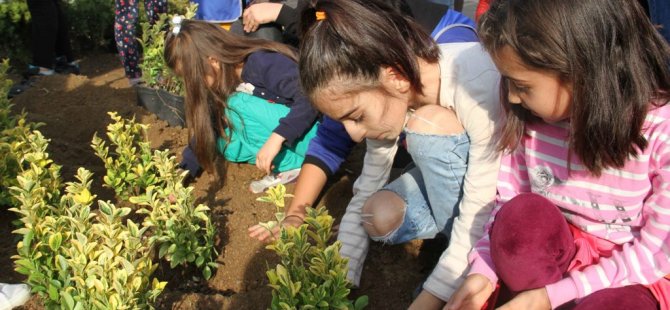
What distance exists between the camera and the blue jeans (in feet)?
6.69

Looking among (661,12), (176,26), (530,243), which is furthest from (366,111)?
(176,26)

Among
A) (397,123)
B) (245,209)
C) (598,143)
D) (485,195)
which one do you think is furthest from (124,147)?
(598,143)

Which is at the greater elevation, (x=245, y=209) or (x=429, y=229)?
(x=429, y=229)

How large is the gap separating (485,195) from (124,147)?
1755 millimetres

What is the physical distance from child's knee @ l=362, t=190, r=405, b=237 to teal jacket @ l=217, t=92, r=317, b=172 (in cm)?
97

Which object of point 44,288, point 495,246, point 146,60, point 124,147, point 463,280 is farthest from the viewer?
point 146,60

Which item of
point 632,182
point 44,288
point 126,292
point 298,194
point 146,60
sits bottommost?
point 146,60

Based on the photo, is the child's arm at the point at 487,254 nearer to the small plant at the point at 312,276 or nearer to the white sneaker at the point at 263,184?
the small plant at the point at 312,276

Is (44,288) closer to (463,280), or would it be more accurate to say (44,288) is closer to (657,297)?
(463,280)

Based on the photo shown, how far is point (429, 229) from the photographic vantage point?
233 centimetres

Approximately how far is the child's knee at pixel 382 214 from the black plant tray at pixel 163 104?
6.89 ft

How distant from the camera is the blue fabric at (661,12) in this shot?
195cm

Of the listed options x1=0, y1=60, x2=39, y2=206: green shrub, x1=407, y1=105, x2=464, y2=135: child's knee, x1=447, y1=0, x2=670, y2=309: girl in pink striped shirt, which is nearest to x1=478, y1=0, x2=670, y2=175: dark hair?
x1=447, y1=0, x2=670, y2=309: girl in pink striped shirt

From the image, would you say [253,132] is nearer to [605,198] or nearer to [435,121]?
[435,121]
